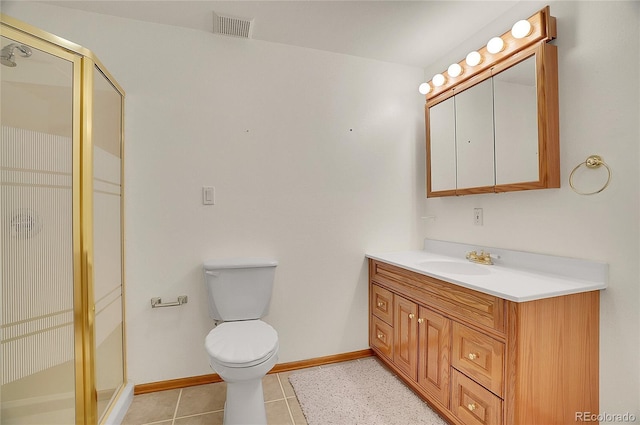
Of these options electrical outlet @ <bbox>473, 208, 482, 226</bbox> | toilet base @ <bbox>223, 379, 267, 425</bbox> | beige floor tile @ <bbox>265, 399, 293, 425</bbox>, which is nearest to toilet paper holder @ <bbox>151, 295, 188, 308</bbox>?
toilet base @ <bbox>223, 379, 267, 425</bbox>

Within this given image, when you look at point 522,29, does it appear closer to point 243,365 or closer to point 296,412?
point 243,365

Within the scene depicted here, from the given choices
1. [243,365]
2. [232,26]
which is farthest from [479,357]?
[232,26]

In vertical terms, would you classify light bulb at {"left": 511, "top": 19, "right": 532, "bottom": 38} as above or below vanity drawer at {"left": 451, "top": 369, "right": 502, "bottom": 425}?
above

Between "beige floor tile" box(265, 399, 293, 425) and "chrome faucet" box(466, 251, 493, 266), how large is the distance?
1.43 meters

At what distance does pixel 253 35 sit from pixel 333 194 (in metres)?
1.21

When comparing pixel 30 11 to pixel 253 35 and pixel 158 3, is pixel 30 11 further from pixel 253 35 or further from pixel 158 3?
pixel 253 35

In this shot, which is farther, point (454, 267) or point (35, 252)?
point (454, 267)

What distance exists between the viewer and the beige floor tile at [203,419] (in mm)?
1562

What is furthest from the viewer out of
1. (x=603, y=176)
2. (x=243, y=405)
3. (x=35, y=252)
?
(x=243, y=405)

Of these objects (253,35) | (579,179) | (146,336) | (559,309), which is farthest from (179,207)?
(579,179)

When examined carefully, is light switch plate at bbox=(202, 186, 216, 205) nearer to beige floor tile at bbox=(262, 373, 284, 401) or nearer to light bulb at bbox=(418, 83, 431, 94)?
beige floor tile at bbox=(262, 373, 284, 401)

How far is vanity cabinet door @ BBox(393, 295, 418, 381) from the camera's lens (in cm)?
177

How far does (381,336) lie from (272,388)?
828mm

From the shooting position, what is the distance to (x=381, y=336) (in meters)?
2.14
